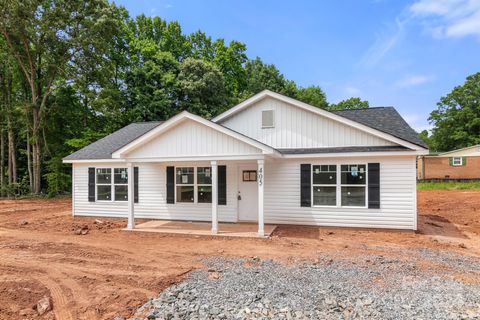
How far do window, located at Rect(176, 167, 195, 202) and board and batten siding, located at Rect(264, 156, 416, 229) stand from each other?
2821 millimetres

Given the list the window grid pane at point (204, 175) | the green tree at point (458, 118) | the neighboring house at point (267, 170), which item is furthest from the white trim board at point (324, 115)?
the green tree at point (458, 118)

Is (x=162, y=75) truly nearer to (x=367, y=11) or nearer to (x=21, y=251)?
(x=367, y=11)

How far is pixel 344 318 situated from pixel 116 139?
12.4 meters

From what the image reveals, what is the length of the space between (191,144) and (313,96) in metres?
35.8

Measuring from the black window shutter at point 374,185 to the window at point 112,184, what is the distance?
8.91 metres

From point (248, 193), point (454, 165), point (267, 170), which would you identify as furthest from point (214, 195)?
point (454, 165)

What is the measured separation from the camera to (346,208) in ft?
30.3

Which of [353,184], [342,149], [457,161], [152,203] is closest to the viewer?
[353,184]

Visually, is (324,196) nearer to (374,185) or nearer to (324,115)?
(374,185)

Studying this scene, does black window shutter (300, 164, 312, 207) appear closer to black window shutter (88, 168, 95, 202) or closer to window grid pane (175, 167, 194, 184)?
window grid pane (175, 167, 194, 184)

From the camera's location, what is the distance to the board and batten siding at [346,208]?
28.6 ft

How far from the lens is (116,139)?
44.0 ft

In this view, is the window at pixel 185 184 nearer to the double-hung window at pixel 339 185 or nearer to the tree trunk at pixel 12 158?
the double-hung window at pixel 339 185

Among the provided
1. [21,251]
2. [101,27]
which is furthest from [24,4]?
[21,251]
